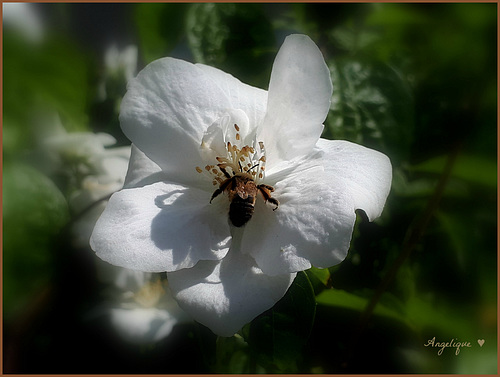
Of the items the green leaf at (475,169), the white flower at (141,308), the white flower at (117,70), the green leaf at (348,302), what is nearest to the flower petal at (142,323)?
the white flower at (141,308)

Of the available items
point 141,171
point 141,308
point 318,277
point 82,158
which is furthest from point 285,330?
point 82,158

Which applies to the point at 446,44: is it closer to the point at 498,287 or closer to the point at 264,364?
the point at 498,287

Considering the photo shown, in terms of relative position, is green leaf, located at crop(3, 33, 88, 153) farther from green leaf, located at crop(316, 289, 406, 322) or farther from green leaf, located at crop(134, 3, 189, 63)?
green leaf, located at crop(316, 289, 406, 322)

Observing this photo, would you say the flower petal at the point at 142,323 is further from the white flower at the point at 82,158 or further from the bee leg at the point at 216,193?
the bee leg at the point at 216,193

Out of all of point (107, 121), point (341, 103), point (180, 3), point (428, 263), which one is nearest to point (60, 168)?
point (107, 121)

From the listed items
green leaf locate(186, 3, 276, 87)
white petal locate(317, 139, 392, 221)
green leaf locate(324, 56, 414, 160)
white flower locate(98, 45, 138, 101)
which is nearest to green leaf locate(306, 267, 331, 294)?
white petal locate(317, 139, 392, 221)

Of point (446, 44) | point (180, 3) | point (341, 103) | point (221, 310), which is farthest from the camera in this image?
point (180, 3)

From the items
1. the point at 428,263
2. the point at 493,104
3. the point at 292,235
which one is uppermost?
the point at 493,104
